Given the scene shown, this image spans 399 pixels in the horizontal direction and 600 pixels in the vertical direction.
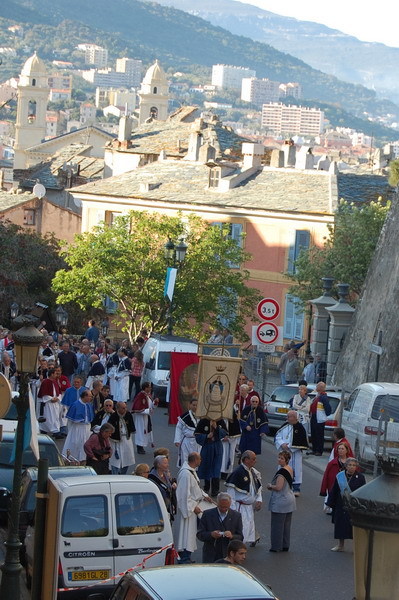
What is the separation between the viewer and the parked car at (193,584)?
10742mm

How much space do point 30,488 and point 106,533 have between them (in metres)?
2.28

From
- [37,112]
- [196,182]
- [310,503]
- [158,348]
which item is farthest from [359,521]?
[37,112]

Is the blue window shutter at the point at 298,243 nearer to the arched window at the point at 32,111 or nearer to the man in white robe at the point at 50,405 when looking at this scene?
the man in white robe at the point at 50,405

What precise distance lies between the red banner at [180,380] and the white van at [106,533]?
47.3ft

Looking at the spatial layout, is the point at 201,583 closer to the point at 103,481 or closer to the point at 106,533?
the point at 106,533

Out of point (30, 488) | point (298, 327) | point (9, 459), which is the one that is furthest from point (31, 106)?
point (30, 488)

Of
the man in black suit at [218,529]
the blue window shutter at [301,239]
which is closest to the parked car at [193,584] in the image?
the man in black suit at [218,529]

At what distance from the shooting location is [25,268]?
59.9 m

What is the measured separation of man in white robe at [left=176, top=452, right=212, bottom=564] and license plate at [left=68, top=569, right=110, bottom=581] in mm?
2348

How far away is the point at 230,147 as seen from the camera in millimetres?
81625

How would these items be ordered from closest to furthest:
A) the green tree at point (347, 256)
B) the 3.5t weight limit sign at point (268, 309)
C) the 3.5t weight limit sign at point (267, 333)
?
the 3.5t weight limit sign at point (267, 333) → the 3.5t weight limit sign at point (268, 309) → the green tree at point (347, 256)

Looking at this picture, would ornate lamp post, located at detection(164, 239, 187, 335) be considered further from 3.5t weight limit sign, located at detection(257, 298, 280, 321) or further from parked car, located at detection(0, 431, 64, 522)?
parked car, located at detection(0, 431, 64, 522)

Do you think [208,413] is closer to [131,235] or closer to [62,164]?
[131,235]

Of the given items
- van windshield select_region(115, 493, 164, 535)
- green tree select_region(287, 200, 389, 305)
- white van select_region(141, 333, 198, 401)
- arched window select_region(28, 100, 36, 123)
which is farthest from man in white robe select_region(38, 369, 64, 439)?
arched window select_region(28, 100, 36, 123)
